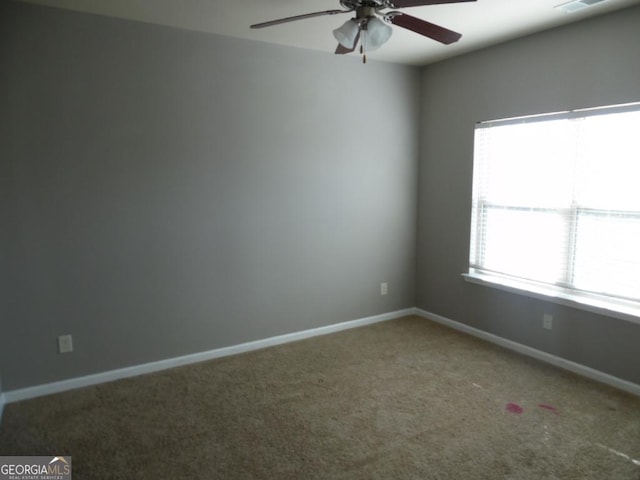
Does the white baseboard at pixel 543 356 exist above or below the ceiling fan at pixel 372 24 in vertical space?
below

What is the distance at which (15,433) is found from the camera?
8.00ft

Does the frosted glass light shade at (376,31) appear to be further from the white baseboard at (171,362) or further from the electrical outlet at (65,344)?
the electrical outlet at (65,344)

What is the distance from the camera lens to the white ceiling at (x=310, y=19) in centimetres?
268

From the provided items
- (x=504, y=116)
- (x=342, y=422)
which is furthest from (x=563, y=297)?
(x=342, y=422)

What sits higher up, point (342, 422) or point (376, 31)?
point (376, 31)

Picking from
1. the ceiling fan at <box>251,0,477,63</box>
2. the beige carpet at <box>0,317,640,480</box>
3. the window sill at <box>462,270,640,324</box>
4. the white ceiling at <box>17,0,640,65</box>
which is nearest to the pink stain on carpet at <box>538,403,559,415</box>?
the beige carpet at <box>0,317,640,480</box>

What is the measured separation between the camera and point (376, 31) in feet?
6.93

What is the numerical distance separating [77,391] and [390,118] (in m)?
3.56

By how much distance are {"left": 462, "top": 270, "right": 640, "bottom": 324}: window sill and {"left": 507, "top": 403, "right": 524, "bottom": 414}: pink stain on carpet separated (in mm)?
946

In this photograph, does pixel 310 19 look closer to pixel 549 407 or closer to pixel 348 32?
pixel 348 32

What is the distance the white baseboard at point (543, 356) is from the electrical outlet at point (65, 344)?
327 centimetres

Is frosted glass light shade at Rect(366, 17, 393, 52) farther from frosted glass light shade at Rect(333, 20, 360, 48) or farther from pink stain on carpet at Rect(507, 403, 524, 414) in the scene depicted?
pink stain on carpet at Rect(507, 403, 524, 414)

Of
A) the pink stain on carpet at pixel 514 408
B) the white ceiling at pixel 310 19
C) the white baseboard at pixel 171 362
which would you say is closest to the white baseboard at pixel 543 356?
the white baseboard at pixel 171 362

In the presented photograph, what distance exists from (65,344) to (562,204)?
3800 millimetres
